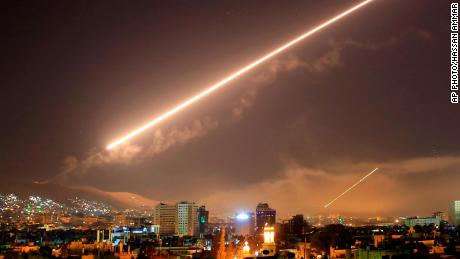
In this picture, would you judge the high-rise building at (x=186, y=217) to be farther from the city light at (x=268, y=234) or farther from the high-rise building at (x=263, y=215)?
the city light at (x=268, y=234)

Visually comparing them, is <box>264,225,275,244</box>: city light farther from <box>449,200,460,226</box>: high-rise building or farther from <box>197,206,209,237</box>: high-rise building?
<box>197,206,209,237</box>: high-rise building

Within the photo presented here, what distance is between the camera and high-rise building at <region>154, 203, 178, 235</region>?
109 m

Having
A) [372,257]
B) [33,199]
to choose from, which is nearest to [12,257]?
[372,257]

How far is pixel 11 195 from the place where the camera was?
159 m

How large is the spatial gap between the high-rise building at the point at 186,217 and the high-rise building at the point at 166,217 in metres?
1.66

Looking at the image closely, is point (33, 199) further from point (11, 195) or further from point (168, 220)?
point (168, 220)

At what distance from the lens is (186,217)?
106 m

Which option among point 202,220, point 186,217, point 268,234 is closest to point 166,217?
point 186,217

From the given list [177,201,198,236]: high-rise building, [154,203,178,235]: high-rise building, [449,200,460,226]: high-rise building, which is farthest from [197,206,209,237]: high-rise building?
[449,200,460,226]: high-rise building

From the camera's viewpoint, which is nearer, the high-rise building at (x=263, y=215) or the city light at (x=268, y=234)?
the city light at (x=268, y=234)

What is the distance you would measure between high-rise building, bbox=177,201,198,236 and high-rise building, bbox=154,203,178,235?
1.66 meters

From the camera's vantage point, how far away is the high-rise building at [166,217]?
10875 centimetres

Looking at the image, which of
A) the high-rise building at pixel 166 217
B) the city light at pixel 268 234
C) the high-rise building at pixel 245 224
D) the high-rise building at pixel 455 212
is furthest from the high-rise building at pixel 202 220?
the city light at pixel 268 234

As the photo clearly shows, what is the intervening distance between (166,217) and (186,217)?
792 cm
